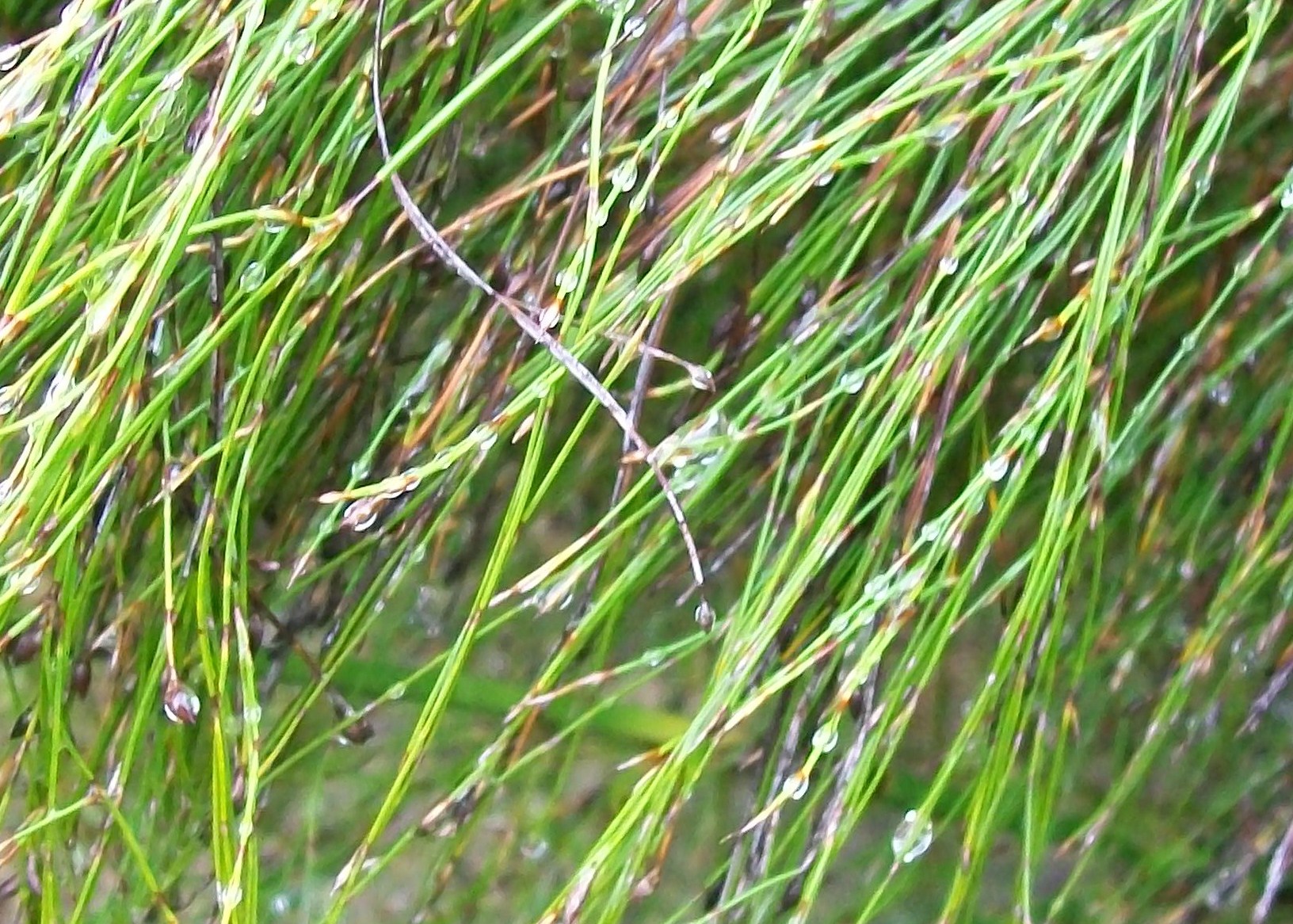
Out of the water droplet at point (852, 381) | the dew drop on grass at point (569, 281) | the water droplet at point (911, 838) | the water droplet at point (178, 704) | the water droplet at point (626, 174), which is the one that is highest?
the water droplet at point (626, 174)

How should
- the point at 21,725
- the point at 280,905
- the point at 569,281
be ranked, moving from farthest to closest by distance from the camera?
the point at 280,905 < the point at 21,725 < the point at 569,281

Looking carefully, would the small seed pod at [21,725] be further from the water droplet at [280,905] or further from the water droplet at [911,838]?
the water droplet at [911,838]

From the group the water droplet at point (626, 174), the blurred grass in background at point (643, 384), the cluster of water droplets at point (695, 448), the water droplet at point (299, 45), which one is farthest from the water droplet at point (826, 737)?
the water droplet at point (299, 45)

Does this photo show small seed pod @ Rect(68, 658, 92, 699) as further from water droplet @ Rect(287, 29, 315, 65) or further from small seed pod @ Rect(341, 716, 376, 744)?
water droplet @ Rect(287, 29, 315, 65)

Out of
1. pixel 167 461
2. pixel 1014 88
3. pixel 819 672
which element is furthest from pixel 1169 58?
pixel 167 461

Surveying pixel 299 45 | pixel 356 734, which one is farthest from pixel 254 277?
pixel 356 734

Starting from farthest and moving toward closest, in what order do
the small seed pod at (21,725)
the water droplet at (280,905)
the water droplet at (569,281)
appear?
1. the water droplet at (280,905)
2. the small seed pod at (21,725)
3. the water droplet at (569,281)

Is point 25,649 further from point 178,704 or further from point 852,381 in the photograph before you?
point 852,381
